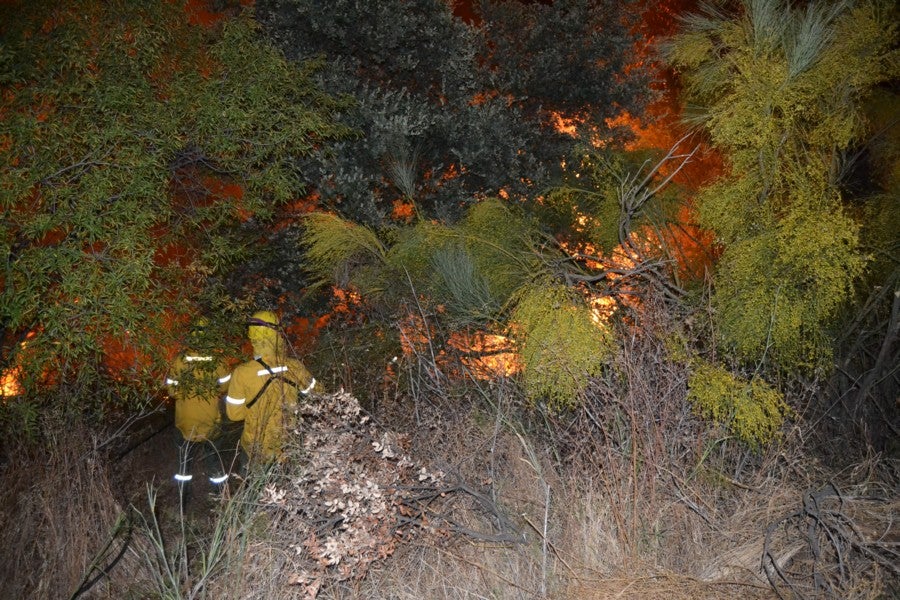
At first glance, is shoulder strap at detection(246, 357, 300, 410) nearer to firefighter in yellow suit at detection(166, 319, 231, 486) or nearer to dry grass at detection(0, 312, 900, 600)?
firefighter in yellow suit at detection(166, 319, 231, 486)

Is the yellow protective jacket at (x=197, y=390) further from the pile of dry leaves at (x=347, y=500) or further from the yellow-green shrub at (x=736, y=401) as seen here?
the yellow-green shrub at (x=736, y=401)

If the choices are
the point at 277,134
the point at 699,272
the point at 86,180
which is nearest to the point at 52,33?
the point at 86,180

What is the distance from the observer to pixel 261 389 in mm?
5926

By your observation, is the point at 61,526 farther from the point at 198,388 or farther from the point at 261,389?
the point at 198,388

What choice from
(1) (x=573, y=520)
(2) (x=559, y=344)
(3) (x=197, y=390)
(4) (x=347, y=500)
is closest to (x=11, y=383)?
(3) (x=197, y=390)

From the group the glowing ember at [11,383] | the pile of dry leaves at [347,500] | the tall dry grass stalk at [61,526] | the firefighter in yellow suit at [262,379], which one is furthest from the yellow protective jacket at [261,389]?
the glowing ember at [11,383]

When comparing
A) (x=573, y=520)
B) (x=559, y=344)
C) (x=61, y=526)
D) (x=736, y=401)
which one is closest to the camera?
(x=573, y=520)

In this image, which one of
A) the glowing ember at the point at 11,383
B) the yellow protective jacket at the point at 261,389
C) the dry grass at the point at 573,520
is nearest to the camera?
the dry grass at the point at 573,520

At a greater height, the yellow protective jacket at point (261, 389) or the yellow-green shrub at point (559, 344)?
the yellow-green shrub at point (559, 344)

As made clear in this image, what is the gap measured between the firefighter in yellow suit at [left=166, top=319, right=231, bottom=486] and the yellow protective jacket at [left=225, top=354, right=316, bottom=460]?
35 cm

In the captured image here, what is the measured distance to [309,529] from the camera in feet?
13.0

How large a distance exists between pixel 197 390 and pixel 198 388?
22 mm

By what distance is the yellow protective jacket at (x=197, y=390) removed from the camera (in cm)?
624

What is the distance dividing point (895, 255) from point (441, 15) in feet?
17.9
